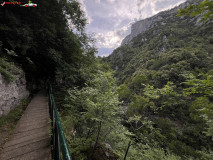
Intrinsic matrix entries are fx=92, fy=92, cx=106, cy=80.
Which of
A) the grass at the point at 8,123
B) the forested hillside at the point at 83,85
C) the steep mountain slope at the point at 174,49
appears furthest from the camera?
the steep mountain slope at the point at 174,49

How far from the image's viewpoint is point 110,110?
3.53 m

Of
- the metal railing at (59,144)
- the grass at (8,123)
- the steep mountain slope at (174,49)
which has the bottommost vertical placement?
the grass at (8,123)

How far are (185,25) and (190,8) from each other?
302 ft

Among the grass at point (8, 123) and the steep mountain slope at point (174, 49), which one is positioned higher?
the steep mountain slope at point (174, 49)

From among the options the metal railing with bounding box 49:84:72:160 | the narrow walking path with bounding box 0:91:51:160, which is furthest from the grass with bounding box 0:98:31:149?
the metal railing with bounding box 49:84:72:160

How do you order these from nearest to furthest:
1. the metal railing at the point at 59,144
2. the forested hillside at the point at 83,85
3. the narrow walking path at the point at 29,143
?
the metal railing at the point at 59,144, the narrow walking path at the point at 29,143, the forested hillside at the point at 83,85

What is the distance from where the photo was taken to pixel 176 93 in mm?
2857

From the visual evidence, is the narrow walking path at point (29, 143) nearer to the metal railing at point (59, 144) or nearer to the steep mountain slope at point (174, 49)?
the metal railing at point (59, 144)

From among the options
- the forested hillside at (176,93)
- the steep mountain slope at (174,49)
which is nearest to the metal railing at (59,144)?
the forested hillside at (176,93)

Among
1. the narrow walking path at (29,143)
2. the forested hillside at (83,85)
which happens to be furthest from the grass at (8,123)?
the forested hillside at (83,85)

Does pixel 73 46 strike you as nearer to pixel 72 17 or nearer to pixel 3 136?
pixel 72 17

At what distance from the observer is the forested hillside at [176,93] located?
9.55ft

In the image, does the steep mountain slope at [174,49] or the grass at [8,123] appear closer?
the grass at [8,123]

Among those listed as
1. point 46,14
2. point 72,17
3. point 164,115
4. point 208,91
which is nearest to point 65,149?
point 208,91
